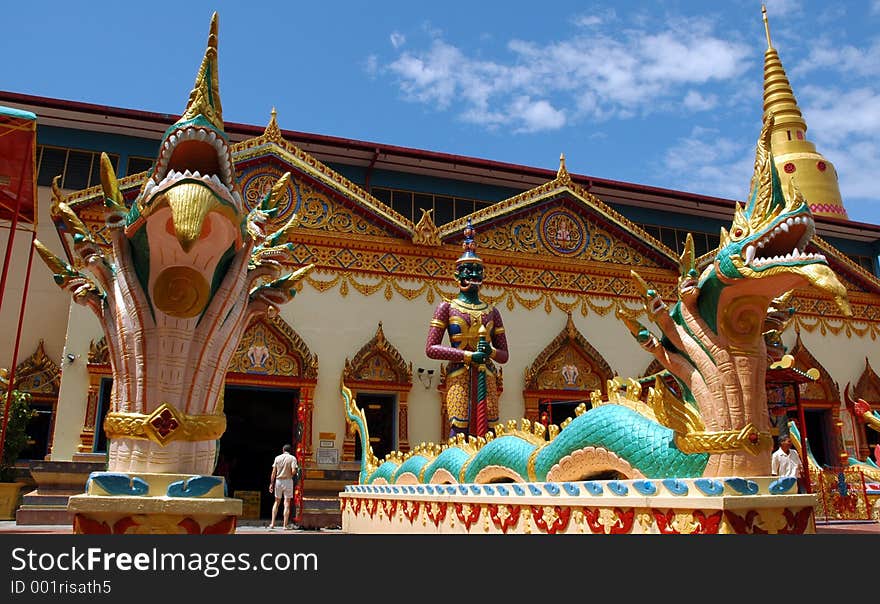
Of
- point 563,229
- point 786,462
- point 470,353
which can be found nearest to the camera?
point 470,353

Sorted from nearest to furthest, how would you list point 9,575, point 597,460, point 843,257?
1. point 9,575
2. point 597,460
3. point 843,257

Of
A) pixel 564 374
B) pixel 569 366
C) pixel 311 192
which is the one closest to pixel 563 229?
pixel 569 366

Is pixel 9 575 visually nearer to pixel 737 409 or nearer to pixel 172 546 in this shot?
pixel 172 546

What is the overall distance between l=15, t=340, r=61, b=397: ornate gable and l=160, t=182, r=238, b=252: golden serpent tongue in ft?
36.2

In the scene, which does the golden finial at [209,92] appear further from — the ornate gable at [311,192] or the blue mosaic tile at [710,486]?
the ornate gable at [311,192]

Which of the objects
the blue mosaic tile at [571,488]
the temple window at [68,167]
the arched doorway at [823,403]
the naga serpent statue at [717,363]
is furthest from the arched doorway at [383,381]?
the arched doorway at [823,403]

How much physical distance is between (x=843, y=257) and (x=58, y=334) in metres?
17.2

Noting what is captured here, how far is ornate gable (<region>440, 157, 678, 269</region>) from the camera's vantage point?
46.1 feet

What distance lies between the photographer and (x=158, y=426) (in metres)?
3.37

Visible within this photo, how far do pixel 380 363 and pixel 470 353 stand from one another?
5.14 metres

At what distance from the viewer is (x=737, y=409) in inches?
157

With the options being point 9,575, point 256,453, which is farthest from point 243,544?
point 256,453

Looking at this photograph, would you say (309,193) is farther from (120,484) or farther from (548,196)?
(120,484)

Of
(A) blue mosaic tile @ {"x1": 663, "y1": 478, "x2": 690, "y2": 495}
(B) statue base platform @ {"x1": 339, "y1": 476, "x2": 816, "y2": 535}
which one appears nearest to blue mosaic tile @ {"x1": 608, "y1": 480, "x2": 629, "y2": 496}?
(B) statue base platform @ {"x1": 339, "y1": 476, "x2": 816, "y2": 535}
